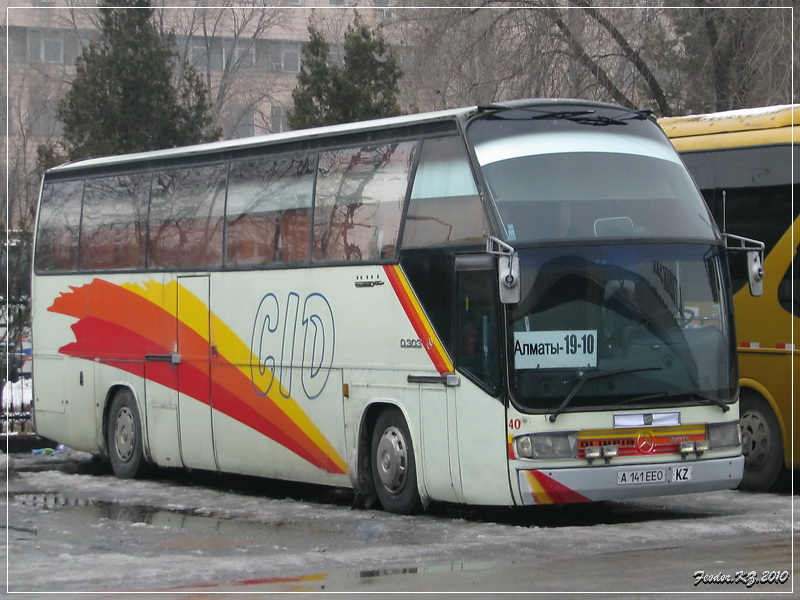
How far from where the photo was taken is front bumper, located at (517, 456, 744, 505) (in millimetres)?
12055

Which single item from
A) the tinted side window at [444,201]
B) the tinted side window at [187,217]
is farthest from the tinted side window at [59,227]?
the tinted side window at [444,201]

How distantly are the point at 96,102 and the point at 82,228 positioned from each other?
23.8 ft

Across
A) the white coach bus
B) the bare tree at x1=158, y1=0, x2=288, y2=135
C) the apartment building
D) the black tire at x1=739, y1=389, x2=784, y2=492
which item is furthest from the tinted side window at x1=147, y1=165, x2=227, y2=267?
the bare tree at x1=158, y1=0, x2=288, y2=135

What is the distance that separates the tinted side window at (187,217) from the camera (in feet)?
54.4

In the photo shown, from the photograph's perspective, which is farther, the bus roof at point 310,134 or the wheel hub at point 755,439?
the wheel hub at point 755,439

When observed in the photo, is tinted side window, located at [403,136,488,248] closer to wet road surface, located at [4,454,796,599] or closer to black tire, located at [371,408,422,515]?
black tire, located at [371,408,422,515]

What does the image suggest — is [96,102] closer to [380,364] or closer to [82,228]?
[82,228]

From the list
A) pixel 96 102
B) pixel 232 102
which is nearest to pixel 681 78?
pixel 96 102

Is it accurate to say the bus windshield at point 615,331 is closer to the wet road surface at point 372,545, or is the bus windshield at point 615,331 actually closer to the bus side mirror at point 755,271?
the bus side mirror at point 755,271

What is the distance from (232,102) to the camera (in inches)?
2104

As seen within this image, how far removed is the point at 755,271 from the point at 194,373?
6.80m

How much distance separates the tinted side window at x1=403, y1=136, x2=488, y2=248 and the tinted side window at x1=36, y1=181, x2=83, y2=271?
706cm

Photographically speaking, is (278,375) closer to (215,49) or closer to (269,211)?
(269,211)

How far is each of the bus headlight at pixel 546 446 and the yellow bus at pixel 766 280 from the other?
3.56 metres
